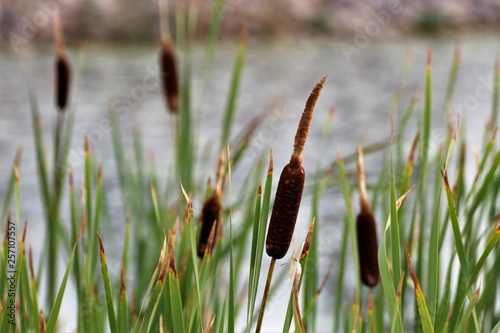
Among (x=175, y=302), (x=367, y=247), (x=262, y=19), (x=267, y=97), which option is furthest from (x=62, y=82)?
(x=262, y=19)

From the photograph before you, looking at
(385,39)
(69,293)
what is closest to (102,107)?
(69,293)

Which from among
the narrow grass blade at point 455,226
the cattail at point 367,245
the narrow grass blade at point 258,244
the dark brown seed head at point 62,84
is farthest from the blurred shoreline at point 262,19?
the narrow grass blade at point 258,244

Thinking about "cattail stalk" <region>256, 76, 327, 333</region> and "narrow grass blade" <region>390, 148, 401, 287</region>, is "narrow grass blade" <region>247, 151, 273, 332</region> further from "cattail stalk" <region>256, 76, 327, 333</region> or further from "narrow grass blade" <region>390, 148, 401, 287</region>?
"narrow grass blade" <region>390, 148, 401, 287</region>

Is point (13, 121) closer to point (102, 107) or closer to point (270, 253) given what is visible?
point (102, 107)

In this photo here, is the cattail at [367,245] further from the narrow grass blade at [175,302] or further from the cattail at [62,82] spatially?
the cattail at [62,82]

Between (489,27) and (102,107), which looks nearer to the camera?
(102,107)
